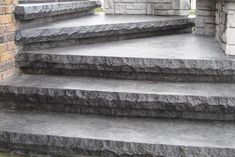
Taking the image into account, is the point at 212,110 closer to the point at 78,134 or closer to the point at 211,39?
the point at 78,134

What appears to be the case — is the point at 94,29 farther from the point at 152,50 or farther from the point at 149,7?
the point at 149,7

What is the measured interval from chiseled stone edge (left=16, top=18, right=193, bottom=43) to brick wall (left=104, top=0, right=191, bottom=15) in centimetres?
38

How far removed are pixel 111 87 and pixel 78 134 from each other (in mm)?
488

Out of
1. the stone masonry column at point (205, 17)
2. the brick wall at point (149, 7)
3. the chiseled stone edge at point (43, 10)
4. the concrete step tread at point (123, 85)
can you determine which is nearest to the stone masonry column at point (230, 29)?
the concrete step tread at point (123, 85)

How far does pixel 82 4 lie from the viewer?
4.76 metres

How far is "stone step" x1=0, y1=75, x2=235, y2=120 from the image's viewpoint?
2.40 metres

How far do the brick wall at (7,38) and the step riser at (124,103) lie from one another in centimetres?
21

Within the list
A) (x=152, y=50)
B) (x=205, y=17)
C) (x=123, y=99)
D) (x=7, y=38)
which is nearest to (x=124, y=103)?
(x=123, y=99)

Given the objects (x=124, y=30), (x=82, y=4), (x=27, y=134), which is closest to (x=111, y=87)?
(x=27, y=134)

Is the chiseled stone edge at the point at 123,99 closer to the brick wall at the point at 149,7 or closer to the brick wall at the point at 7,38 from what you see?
Result: the brick wall at the point at 7,38

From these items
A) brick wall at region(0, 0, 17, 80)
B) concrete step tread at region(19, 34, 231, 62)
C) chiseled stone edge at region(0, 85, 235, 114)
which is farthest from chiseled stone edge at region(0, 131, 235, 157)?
concrete step tread at region(19, 34, 231, 62)

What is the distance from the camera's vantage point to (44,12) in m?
3.25

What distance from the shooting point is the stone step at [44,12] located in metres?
2.94

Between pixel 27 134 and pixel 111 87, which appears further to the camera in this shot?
pixel 111 87
